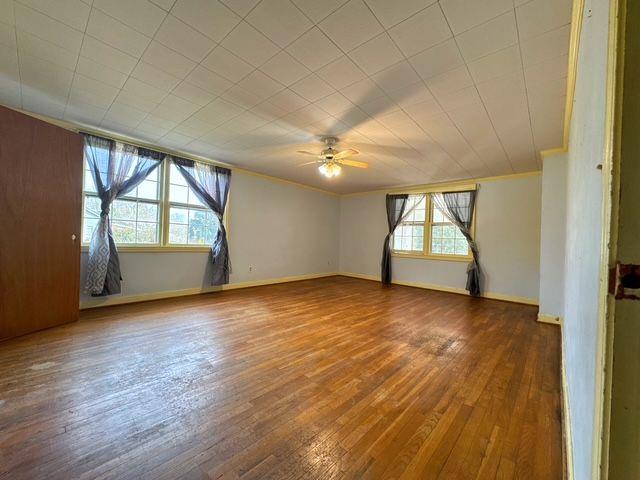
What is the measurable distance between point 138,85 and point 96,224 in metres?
2.34

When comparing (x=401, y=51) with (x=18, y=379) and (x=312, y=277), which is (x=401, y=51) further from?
(x=312, y=277)

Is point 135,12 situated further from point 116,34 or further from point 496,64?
point 496,64

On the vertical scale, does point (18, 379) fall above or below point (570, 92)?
below

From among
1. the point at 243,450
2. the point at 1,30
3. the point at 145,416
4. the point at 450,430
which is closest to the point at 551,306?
the point at 450,430

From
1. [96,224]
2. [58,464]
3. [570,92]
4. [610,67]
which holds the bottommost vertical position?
[58,464]

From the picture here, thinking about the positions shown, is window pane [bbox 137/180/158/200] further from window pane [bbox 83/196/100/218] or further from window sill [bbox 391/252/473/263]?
window sill [bbox 391/252/473/263]

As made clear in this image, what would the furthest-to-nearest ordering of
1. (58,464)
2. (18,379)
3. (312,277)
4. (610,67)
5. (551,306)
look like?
1. (312,277)
2. (551,306)
3. (18,379)
4. (58,464)
5. (610,67)

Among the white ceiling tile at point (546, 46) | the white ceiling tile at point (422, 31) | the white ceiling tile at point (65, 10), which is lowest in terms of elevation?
the white ceiling tile at point (546, 46)

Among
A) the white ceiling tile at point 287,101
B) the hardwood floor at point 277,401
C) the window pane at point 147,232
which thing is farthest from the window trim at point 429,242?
the window pane at point 147,232

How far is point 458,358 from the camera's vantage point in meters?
2.54

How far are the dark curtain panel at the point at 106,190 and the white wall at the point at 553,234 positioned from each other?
5939 mm

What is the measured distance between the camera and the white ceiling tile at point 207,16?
1.58 meters

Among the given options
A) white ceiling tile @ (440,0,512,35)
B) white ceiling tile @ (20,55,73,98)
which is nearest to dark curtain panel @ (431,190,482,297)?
white ceiling tile @ (440,0,512,35)

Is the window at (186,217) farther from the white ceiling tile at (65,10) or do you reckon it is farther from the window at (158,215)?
the white ceiling tile at (65,10)
